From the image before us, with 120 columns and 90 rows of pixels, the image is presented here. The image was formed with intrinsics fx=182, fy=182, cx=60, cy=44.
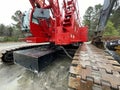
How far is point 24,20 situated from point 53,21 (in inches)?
34.6

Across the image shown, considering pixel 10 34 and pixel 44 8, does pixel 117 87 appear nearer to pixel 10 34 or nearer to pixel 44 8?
pixel 44 8

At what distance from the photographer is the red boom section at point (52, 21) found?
4.85 meters

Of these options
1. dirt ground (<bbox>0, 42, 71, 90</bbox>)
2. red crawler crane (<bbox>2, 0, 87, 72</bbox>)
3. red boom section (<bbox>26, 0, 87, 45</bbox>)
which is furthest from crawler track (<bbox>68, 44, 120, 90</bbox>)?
red boom section (<bbox>26, 0, 87, 45</bbox>)

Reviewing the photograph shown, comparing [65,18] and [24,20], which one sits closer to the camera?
[24,20]

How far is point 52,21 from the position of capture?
17.7ft

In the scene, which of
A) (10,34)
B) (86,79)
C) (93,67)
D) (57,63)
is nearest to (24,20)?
(57,63)

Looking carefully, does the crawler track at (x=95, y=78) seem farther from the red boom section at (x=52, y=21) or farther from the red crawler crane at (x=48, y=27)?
the red boom section at (x=52, y=21)

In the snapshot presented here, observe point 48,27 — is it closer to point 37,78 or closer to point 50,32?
point 50,32

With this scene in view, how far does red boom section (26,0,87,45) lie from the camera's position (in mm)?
4852

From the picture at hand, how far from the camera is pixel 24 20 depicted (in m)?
5.01

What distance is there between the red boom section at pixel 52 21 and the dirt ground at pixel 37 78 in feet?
2.49

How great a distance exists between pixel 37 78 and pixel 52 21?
6.45 feet

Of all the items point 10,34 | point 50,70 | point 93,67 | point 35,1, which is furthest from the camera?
point 10,34

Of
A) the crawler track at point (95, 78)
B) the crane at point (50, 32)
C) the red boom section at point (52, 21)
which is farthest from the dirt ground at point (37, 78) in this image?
the crawler track at point (95, 78)
